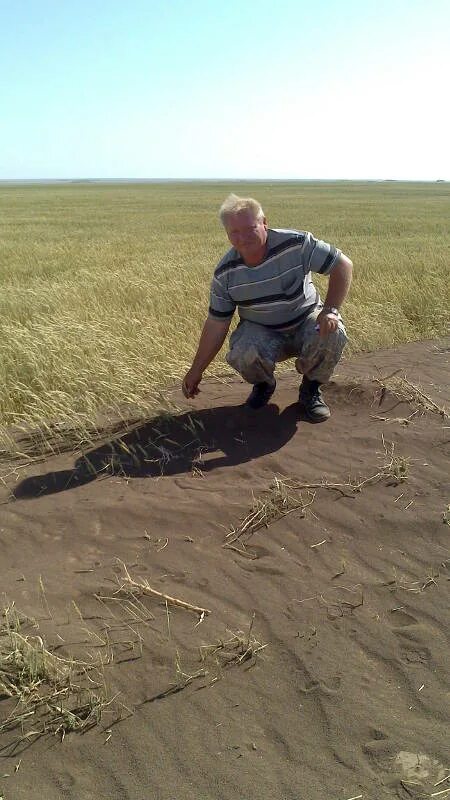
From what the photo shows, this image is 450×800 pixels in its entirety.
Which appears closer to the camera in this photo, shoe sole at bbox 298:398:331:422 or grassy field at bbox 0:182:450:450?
shoe sole at bbox 298:398:331:422

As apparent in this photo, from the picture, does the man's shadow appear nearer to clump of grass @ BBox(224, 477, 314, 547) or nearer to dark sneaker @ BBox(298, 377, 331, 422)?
dark sneaker @ BBox(298, 377, 331, 422)

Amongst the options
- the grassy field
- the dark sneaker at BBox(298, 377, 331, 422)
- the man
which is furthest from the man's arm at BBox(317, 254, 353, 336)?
the grassy field

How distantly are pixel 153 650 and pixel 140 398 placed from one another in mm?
2404

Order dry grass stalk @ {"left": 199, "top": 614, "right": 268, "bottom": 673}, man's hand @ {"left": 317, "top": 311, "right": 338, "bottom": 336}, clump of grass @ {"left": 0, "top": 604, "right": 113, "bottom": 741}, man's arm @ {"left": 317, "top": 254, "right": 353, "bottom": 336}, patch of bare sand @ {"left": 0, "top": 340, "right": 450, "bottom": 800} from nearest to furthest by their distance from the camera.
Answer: patch of bare sand @ {"left": 0, "top": 340, "right": 450, "bottom": 800}
clump of grass @ {"left": 0, "top": 604, "right": 113, "bottom": 741}
dry grass stalk @ {"left": 199, "top": 614, "right": 268, "bottom": 673}
man's hand @ {"left": 317, "top": 311, "right": 338, "bottom": 336}
man's arm @ {"left": 317, "top": 254, "right": 353, "bottom": 336}

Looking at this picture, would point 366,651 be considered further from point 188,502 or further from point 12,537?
point 12,537

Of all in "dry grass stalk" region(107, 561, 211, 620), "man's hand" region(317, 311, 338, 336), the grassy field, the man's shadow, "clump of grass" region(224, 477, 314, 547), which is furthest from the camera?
the grassy field

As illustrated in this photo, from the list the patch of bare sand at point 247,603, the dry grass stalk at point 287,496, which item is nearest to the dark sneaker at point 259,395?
the patch of bare sand at point 247,603

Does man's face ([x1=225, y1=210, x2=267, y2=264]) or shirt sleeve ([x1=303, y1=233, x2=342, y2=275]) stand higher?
man's face ([x1=225, y1=210, x2=267, y2=264])

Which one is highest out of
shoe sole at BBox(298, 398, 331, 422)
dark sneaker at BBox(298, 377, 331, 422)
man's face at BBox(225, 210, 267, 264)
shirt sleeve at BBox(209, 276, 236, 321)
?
man's face at BBox(225, 210, 267, 264)

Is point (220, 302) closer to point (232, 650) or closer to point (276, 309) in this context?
point (276, 309)

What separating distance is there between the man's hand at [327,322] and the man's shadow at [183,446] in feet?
1.96

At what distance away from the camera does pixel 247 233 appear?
3.61 metres

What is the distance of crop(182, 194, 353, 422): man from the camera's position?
384 cm

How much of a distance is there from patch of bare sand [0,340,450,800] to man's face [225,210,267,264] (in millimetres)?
1055
